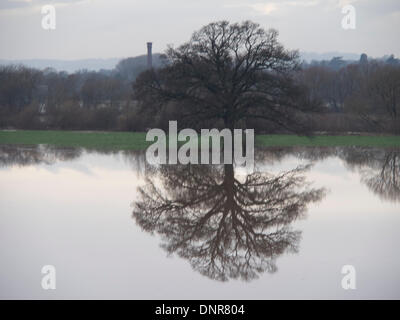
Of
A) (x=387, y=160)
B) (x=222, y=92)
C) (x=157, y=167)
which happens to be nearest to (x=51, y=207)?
(x=157, y=167)

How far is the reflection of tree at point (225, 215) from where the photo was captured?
39.1ft

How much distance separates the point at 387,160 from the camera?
27.1 m

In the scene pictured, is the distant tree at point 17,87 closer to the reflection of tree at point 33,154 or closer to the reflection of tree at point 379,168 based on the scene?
the reflection of tree at point 33,154

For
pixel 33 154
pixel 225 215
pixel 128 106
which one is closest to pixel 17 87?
pixel 128 106

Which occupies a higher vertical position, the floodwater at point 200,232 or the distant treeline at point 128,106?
the distant treeline at point 128,106

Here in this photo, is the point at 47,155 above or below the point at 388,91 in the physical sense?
below

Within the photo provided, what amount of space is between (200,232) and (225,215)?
1.73 m

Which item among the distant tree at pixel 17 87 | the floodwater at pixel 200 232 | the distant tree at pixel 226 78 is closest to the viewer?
the floodwater at pixel 200 232

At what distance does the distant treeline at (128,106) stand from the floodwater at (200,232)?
1293cm

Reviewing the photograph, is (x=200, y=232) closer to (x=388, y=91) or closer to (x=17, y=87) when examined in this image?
(x=388, y=91)

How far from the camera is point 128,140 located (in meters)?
36.1

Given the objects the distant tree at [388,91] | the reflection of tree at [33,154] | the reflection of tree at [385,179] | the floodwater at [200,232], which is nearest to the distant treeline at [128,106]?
the distant tree at [388,91]

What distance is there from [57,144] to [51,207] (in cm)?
1879

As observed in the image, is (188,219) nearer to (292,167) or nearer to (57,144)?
(292,167)
